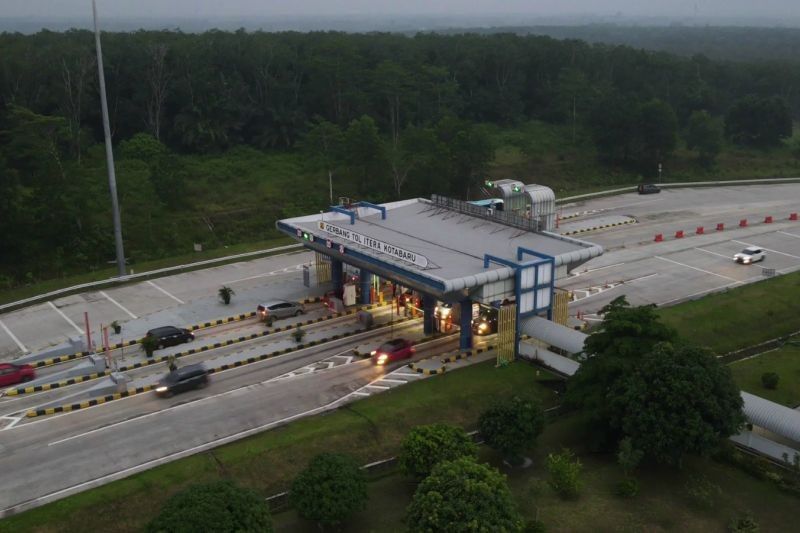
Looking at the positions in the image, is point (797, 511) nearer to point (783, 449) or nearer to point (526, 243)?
point (783, 449)

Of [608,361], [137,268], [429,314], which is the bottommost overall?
[137,268]

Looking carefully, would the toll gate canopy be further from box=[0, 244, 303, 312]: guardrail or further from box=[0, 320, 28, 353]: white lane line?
box=[0, 320, 28, 353]: white lane line

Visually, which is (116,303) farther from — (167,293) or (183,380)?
(183,380)

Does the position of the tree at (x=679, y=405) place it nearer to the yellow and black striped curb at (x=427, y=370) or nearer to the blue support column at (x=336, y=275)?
the yellow and black striped curb at (x=427, y=370)

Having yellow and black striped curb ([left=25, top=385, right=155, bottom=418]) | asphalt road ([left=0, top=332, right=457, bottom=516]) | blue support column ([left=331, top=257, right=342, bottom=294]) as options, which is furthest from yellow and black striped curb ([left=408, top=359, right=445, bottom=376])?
yellow and black striped curb ([left=25, top=385, right=155, bottom=418])

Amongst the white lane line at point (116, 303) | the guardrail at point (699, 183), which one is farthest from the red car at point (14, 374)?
the guardrail at point (699, 183)

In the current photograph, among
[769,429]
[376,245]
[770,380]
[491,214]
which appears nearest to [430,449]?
[769,429]
